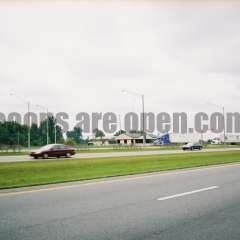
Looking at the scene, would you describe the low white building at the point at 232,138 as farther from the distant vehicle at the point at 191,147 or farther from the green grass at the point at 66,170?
the green grass at the point at 66,170

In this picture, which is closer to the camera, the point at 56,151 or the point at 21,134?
the point at 56,151

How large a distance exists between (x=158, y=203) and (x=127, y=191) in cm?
225

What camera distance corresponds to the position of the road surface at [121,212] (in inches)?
251

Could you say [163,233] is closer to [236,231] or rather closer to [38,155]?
[236,231]

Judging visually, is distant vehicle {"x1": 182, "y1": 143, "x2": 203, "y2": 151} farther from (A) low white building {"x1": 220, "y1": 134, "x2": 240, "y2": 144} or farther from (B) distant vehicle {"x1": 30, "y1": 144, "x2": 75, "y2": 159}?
(A) low white building {"x1": 220, "y1": 134, "x2": 240, "y2": 144}

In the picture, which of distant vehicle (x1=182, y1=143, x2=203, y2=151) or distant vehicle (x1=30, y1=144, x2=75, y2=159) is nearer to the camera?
distant vehicle (x1=30, y1=144, x2=75, y2=159)

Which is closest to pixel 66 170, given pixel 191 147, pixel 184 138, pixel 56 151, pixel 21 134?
pixel 56 151

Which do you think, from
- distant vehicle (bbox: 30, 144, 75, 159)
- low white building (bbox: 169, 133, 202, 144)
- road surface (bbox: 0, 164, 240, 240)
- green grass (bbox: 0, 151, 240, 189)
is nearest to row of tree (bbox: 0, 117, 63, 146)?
low white building (bbox: 169, 133, 202, 144)

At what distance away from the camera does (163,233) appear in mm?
6430

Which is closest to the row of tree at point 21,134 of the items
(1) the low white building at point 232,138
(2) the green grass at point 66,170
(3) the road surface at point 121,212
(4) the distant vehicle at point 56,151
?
(1) the low white building at point 232,138

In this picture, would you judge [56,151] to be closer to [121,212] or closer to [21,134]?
[121,212]

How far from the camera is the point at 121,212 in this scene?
26.8 ft

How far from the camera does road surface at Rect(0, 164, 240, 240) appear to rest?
251 inches

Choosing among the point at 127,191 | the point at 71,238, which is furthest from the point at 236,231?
the point at 127,191
